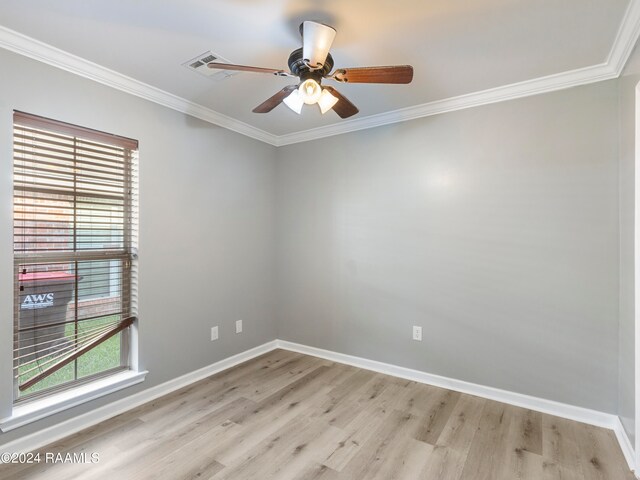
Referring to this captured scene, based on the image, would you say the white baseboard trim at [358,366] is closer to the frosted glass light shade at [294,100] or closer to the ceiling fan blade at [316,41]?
the frosted glass light shade at [294,100]

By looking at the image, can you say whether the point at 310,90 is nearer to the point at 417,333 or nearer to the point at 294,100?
the point at 294,100

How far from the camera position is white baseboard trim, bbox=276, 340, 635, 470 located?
216cm

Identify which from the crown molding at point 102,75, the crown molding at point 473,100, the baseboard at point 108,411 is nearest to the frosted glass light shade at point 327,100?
the crown molding at point 473,100

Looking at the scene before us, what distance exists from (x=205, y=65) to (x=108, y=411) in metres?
2.47

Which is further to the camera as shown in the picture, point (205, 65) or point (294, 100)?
point (205, 65)

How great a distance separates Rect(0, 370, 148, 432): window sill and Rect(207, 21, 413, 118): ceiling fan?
86.9 inches

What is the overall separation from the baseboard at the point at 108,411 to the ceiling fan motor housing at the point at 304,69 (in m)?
2.52

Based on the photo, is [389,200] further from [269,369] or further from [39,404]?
[39,404]

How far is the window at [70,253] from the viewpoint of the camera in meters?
2.03

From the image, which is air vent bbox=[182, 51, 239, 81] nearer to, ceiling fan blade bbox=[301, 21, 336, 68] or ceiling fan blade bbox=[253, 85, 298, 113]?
ceiling fan blade bbox=[253, 85, 298, 113]

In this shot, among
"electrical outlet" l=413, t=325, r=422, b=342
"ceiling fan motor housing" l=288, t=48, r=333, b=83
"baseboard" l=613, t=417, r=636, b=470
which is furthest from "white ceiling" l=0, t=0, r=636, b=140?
"baseboard" l=613, t=417, r=636, b=470

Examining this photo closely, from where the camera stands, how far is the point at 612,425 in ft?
7.27

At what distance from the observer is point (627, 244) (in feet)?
6.65

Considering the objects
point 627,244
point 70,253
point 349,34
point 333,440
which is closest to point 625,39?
Answer: point 627,244
